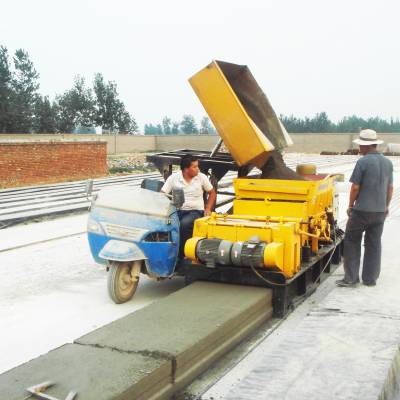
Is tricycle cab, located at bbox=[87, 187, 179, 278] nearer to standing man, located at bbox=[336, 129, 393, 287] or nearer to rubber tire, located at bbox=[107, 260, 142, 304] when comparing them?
rubber tire, located at bbox=[107, 260, 142, 304]

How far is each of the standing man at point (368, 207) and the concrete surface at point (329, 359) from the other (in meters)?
0.70

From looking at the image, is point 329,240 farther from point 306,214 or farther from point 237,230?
point 237,230

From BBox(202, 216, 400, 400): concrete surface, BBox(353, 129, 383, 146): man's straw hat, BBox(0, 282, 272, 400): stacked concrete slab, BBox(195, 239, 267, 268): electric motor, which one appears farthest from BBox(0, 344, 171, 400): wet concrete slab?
BBox(353, 129, 383, 146): man's straw hat

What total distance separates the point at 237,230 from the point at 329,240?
6.10ft

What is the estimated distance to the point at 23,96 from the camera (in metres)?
57.5

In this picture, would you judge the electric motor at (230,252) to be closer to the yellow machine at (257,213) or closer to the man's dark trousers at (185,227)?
the yellow machine at (257,213)

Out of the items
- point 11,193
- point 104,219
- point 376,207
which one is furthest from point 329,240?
point 11,193

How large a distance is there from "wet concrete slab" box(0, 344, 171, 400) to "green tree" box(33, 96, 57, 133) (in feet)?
167

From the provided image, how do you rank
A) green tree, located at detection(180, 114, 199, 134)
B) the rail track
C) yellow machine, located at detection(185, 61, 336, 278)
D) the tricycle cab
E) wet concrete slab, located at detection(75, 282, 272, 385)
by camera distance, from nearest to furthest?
wet concrete slab, located at detection(75, 282, 272, 385) → yellow machine, located at detection(185, 61, 336, 278) → the tricycle cab → the rail track → green tree, located at detection(180, 114, 199, 134)

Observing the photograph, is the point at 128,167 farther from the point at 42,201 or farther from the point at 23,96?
the point at 23,96

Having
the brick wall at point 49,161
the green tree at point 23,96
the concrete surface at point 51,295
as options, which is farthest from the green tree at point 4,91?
the concrete surface at point 51,295

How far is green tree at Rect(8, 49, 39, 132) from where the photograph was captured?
49000mm

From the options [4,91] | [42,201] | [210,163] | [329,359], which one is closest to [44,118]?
[4,91]

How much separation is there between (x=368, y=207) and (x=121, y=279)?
311 cm
